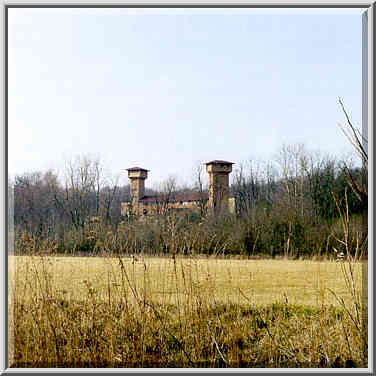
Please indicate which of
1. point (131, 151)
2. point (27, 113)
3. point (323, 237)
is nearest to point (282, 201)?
point (323, 237)

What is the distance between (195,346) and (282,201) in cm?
98

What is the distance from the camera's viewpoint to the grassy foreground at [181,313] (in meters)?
2.85

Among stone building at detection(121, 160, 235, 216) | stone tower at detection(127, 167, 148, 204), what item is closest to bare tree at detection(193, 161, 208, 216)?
stone building at detection(121, 160, 235, 216)

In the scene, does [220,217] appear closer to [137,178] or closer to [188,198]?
[188,198]

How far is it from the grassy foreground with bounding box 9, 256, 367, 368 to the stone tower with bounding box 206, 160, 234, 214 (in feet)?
1.15

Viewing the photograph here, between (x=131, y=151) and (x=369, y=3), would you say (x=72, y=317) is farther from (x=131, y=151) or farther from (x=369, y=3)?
(x=369, y=3)

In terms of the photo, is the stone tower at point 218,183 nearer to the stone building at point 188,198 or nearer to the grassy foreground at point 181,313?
the stone building at point 188,198

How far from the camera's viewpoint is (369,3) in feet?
8.90

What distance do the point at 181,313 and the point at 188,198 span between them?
2.23ft

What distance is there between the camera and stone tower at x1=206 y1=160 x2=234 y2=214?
295 cm

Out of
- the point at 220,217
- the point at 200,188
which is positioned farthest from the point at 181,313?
the point at 200,188

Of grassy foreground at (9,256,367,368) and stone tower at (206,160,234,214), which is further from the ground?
stone tower at (206,160,234,214)

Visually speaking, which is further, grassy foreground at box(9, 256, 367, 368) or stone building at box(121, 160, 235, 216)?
stone building at box(121, 160, 235, 216)

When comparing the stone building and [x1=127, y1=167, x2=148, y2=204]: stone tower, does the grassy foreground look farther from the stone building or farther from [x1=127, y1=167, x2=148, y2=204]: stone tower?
[x1=127, y1=167, x2=148, y2=204]: stone tower
